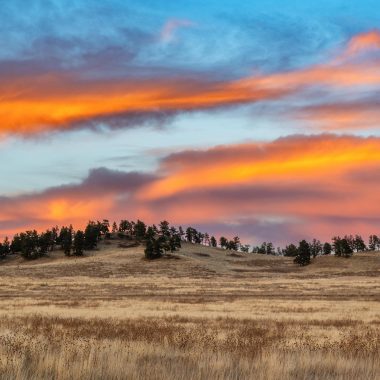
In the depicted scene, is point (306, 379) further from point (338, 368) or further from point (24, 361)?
point (24, 361)

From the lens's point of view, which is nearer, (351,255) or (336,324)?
(336,324)

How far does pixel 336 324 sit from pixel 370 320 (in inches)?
122

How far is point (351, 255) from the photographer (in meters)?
167

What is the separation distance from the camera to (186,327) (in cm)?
2214

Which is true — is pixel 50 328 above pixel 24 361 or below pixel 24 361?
below

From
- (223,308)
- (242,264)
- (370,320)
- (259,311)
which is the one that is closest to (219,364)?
(370,320)

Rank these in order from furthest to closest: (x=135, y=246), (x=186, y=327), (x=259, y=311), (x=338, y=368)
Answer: (x=135, y=246) → (x=259, y=311) → (x=186, y=327) → (x=338, y=368)

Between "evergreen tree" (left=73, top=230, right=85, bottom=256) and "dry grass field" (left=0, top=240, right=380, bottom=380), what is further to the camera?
"evergreen tree" (left=73, top=230, right=85, bottom=256)

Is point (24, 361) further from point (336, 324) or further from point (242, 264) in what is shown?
point (242, 264)

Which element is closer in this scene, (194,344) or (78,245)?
(194,344)

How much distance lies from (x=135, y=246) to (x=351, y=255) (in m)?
74.2

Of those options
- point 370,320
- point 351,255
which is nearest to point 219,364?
point 370,320

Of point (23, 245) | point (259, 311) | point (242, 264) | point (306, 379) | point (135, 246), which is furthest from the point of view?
point (135, 246)

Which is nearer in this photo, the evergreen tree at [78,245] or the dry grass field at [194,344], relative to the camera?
the dry grass field at [194,344]
